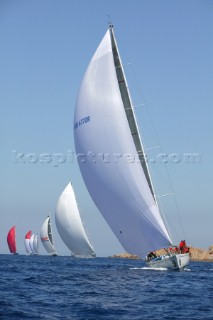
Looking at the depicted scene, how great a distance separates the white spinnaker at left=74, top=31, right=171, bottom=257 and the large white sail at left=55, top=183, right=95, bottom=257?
138 feet

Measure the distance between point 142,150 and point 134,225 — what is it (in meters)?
5.07

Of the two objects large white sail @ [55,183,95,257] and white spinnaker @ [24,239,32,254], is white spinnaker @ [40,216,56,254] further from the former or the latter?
large white sail @ [55,183,95,257]

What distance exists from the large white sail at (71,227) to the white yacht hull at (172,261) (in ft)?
129

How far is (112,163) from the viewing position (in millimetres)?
32531

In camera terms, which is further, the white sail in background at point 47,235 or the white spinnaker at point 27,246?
the white spinnaker at point 27,246

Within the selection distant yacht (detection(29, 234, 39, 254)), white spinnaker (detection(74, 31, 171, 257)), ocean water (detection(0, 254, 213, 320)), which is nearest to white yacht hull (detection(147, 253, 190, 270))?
white spinnaker (detection(74, 31, 171, 257))

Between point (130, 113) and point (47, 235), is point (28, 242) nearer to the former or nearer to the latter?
point (47, 235)

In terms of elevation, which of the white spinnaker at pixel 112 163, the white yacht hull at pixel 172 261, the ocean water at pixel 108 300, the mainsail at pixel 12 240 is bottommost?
the ocean water at pixel 108 300

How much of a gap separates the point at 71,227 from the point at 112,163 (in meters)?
44.9

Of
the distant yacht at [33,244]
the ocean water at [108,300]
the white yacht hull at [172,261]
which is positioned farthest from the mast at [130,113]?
the distant yacht at [33,244]

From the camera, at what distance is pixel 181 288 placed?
1031 inches

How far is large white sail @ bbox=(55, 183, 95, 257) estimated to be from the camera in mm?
75938

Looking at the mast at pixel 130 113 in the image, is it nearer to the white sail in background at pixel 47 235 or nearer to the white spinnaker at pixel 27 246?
the white sail in background at pixel 47 235

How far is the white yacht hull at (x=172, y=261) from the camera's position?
3541 cm
